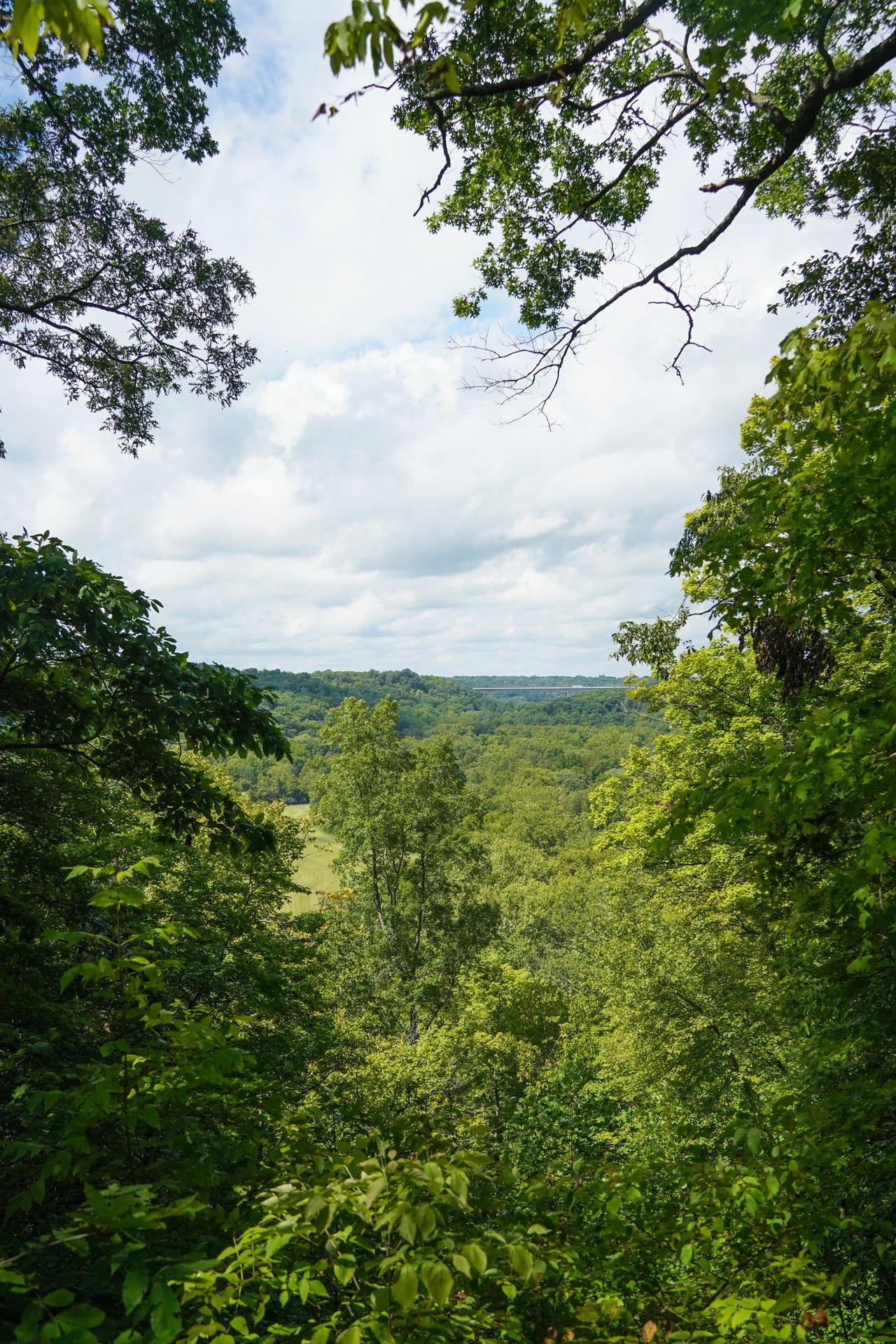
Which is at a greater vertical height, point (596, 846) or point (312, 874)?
point (596, 846)

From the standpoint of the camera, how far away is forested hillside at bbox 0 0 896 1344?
1946 millimetres

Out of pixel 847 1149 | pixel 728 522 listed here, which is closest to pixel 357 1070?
pixel 847 1149

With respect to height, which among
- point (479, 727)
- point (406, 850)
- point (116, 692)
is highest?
point (116, 692)

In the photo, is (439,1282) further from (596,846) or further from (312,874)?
(312,874)

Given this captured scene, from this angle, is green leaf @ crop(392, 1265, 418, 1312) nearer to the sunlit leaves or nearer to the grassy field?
the sunlit leaves

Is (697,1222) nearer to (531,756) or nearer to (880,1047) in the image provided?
(880,1047)

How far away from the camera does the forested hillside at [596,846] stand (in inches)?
76.6

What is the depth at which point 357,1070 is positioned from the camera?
42.1 feet

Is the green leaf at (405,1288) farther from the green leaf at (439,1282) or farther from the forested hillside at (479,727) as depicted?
the forested hillside at (479,727)

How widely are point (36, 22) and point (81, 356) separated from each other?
21.9 ft

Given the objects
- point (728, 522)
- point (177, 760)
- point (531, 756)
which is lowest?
→ point (531, 756)

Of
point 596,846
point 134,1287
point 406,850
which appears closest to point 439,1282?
point 134,1287

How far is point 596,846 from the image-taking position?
510 inches

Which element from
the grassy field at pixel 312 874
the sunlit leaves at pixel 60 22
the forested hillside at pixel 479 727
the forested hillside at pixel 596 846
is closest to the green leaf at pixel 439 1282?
the forested hillside at pixel 596 846
